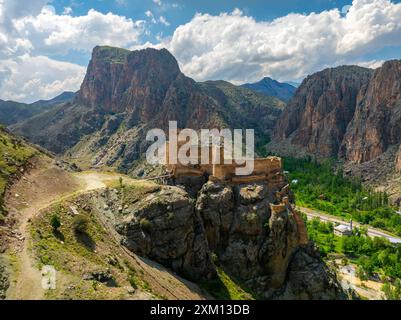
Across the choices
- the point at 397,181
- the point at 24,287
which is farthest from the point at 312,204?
the point at 24,287

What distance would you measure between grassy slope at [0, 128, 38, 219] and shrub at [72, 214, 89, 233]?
843 cm

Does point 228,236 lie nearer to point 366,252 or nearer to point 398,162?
point 366,252

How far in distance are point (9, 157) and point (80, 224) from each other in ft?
71.2

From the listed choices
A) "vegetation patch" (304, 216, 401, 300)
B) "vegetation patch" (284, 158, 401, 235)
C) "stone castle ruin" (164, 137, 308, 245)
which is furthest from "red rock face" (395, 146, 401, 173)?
"stone castle ruin" (164, 137, 308, 245)

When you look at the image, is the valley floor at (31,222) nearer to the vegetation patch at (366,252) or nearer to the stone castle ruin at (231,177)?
the stone castle ruin at (231,177)

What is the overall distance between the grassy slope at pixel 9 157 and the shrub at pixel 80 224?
8.43 meters

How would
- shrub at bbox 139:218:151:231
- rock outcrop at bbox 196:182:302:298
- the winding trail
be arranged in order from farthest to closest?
rock outcrop at bbox 196:182:302:298
shrub at bbox 139:218:151:231
the winding trail

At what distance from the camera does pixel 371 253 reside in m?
103

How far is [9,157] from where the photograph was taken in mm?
57188

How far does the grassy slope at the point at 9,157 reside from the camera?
50513 millimetres

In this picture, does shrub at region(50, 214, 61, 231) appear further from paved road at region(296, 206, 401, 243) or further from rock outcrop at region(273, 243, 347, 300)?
paved road at region(296, 206, 401, 243)

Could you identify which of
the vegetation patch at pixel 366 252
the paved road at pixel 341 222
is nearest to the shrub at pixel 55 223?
the vegetation patch at pixel 366 252

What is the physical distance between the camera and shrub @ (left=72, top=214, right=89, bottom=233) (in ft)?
143
